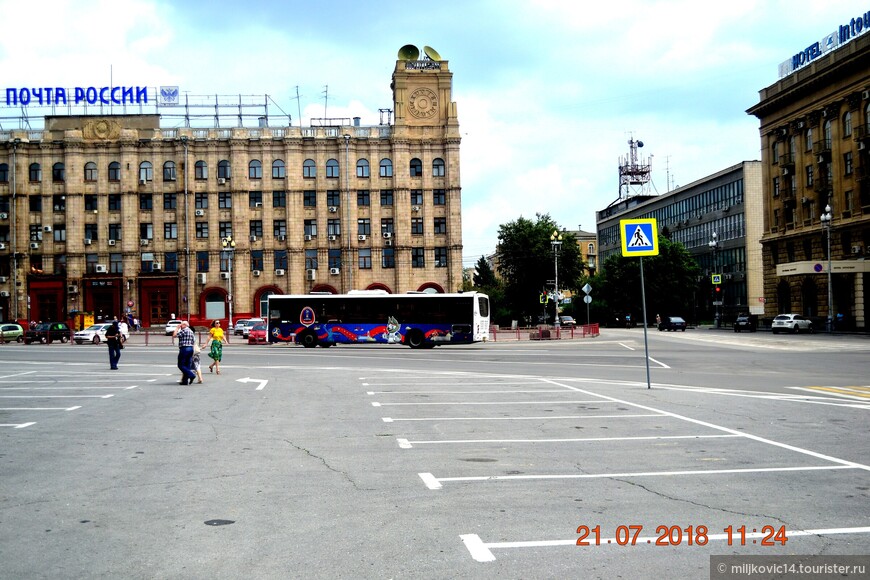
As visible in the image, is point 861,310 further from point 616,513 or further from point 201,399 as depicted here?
point 616,513

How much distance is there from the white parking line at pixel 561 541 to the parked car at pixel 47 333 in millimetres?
55385

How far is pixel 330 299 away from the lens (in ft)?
145

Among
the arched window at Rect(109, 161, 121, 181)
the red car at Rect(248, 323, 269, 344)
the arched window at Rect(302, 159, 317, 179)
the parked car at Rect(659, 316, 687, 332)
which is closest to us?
the red car at Rect(248, 323, 269, 344)

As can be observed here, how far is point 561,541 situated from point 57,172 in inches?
2890

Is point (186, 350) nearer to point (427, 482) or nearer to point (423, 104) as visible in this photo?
point (427, 482)

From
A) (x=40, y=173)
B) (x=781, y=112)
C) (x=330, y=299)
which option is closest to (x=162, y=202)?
(x=40, y=173)

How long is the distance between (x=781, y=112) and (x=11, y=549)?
74.8 meters

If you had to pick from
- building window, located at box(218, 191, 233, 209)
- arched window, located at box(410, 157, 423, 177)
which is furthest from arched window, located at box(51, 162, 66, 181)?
arched window, located at box(410, 157, 423, 177)

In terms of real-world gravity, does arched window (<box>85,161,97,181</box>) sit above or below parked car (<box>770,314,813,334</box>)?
above

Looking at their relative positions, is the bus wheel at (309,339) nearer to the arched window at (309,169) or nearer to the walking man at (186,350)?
the walking man at (186,350)

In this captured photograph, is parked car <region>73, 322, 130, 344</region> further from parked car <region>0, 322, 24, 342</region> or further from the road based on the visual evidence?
the road

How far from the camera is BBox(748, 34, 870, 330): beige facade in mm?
57844

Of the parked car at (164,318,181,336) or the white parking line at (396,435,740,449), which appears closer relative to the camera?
the white parking line at (396,435,740,449)

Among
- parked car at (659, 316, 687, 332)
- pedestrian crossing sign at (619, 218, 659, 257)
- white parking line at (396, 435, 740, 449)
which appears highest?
pedestrian crossing sign at (619, 218, 659, 257)
